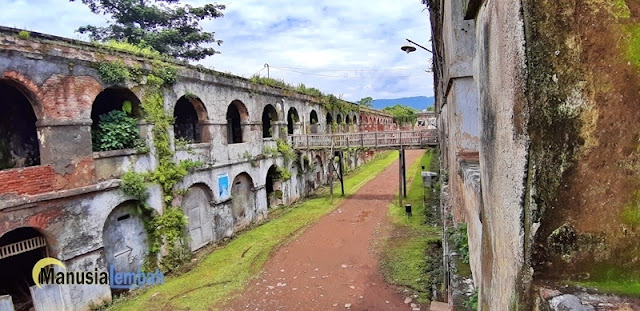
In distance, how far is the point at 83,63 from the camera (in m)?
9.17

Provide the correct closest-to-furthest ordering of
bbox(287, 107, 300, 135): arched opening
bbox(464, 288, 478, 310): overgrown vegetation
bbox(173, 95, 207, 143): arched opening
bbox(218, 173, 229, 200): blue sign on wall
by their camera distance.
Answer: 1. bbox(464, 288, 478, 310): overgrown vegetation
2. bbox(218, 173, 229, 200): blue sign on wall
3. bbox(173, 95, 207, 143): arched opening
4. bbox(287, 107, 300, 135): arched opening

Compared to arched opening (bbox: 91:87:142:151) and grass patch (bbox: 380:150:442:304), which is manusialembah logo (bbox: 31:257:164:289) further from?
grass patch (bbox: 380:150:442:304)

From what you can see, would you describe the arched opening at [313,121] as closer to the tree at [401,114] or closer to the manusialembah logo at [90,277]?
the manusialembah logo at [90,277]

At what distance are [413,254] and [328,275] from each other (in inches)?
108

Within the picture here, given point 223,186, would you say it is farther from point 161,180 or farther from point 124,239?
point 124,239

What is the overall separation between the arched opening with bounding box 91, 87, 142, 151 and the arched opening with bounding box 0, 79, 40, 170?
4.91ft

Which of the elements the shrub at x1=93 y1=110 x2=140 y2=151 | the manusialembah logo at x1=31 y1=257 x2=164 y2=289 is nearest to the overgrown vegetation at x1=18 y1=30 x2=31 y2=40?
the shrub at x1=93 y1=110 x2=140 y2=151

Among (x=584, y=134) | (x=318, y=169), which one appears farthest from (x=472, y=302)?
(x=318, y=169)

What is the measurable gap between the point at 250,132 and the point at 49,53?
8.52 metres

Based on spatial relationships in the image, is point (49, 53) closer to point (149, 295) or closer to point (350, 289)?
point (149, 295)

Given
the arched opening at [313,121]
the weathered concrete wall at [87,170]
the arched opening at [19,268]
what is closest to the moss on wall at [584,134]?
the weathered concrete wall at [87,170]

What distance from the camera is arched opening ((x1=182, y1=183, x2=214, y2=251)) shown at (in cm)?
1251

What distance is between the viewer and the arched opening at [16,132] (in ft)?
30.3

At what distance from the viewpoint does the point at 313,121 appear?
943 inches
